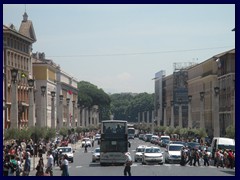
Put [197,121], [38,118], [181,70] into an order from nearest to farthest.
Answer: [38,118] → [197,121] → [181,70]

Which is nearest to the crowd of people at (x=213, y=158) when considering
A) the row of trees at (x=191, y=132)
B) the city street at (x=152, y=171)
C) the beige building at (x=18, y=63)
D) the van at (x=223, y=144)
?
the van at (x=223, y=144)

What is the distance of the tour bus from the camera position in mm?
51250

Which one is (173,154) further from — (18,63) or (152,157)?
(18,63)

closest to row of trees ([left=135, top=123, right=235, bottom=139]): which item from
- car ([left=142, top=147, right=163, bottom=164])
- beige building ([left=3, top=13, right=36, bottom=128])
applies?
car ([left=142, top=147, right=163, bottom=164])

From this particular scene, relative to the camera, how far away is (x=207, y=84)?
473 feet

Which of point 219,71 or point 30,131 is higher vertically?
point 219,71

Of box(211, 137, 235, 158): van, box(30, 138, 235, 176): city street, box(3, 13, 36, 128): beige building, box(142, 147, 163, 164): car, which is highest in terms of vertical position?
box(3, 13, 36, 128): beige building

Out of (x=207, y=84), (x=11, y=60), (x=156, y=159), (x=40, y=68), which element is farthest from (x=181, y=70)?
(x=156, y=159)

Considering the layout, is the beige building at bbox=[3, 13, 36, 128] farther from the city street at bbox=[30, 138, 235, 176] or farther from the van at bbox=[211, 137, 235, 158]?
the city street at bbox=[30, 138, 235, 176]

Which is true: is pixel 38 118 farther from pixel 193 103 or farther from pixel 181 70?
pixel 181 70

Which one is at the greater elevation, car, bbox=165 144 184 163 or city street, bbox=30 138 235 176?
car, bbox=165 144 184 163

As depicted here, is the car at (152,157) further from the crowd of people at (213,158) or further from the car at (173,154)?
the crowd of people at (213,158)

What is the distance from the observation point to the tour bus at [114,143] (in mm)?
51250

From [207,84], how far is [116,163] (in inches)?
3709
